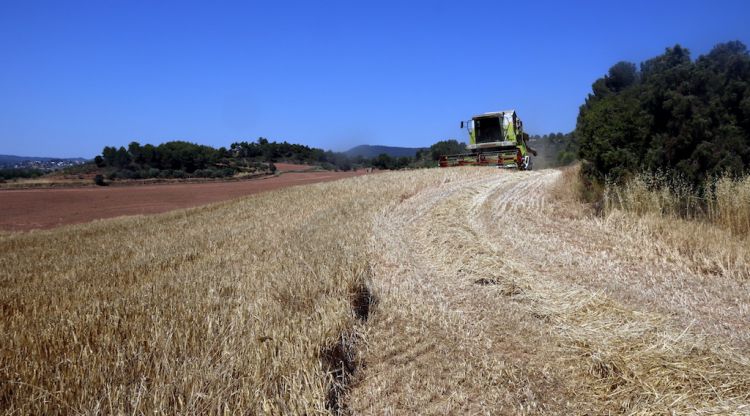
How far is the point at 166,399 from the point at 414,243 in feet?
18.5

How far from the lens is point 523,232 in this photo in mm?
8367

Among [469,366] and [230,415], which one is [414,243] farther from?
[230,415]

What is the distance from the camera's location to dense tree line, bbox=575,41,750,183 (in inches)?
356

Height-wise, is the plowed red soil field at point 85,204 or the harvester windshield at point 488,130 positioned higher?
the harvester windshield at point 488,130

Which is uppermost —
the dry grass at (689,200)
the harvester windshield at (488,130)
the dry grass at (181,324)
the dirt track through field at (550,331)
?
the harvester windshield at (488,130)

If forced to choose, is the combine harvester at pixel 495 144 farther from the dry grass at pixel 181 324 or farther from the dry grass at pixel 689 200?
the dry grass at pixel 181 324

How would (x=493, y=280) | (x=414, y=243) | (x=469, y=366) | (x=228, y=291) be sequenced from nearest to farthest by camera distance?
(x=469, y=366) → (x=228, y=291) → (x=493, y=280) → (x=414, y=243)

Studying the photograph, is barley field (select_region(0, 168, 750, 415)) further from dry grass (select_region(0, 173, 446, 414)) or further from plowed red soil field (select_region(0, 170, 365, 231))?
plowed red soil field (select_region(0, 170, 365, 231))

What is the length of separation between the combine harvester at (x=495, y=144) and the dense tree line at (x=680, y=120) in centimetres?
1197

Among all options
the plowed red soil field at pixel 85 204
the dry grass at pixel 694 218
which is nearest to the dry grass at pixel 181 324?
the dry grass at pixel 694 218

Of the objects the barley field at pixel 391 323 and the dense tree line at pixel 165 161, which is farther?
the dense tree line at pixel 165 161

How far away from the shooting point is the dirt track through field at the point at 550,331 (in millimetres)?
3227

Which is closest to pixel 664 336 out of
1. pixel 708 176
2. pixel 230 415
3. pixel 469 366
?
pixel 469 366

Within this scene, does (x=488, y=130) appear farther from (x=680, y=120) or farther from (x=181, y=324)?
(x=181, y=324)
